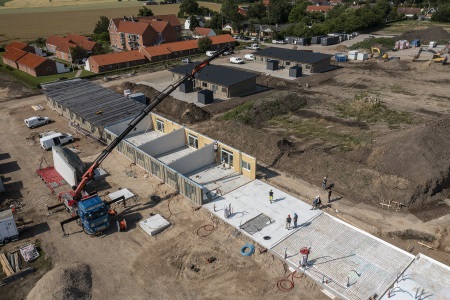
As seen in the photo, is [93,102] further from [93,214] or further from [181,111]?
[93,214]

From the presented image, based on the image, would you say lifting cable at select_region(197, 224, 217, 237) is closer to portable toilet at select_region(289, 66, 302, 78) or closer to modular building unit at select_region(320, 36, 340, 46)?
portable toilet at select_region(289, 66, 302, 78)

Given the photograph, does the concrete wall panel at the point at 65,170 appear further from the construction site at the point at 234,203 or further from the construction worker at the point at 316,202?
the construction worker at the point at 316,202

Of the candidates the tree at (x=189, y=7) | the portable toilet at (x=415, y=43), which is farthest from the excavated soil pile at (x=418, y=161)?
the tree at (x=189, y=7)

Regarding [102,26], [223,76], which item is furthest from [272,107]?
[102,26]

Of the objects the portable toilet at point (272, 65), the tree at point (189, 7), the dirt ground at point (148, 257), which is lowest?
the dirt ground at point (148, 257)

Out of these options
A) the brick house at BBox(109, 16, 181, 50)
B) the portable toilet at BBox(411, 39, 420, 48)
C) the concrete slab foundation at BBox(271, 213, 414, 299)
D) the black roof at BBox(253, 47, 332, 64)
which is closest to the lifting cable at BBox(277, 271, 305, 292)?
the concrete slab foundation at BBox(271, 213, 414, 299)
